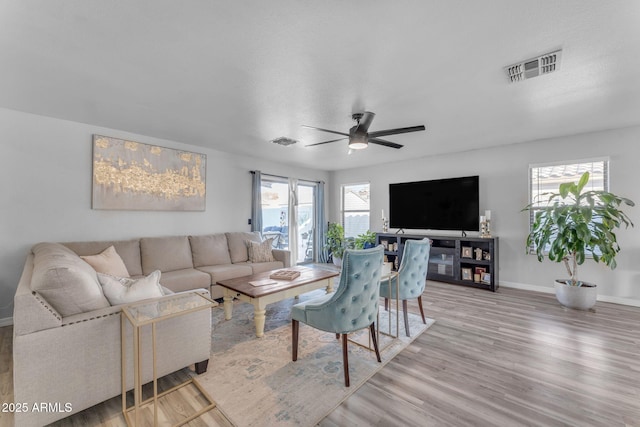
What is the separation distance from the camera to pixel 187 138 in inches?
164

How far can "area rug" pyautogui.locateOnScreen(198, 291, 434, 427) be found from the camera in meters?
1.75

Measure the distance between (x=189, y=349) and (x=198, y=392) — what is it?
303 mm

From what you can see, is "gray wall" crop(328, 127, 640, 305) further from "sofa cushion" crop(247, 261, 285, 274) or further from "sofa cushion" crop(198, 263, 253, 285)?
"sofa cushion" crop(198, 263, 253, 285)

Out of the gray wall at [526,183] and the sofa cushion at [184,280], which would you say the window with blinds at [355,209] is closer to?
the gray wall at [526,183]

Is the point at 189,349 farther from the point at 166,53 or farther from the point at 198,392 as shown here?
the point at 166,53

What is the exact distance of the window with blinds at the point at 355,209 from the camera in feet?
21.9

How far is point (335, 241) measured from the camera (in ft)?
21.6

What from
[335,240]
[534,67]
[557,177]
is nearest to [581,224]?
[557,177]

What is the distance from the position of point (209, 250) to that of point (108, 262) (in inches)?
55.0

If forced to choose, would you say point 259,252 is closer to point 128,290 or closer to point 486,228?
point 128,290

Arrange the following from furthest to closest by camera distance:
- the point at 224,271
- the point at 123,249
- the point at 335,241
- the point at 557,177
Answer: the point at 335,241, the point at 557,177, the point at 224,271, the point at 123,249

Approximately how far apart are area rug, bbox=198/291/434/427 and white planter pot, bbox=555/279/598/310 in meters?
2.07

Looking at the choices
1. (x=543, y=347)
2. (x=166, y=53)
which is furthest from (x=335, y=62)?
(x=543, y=347)

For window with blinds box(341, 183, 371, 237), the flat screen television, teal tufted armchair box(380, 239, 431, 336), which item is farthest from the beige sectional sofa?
window with blinds box(341, 183, 371, 237)
